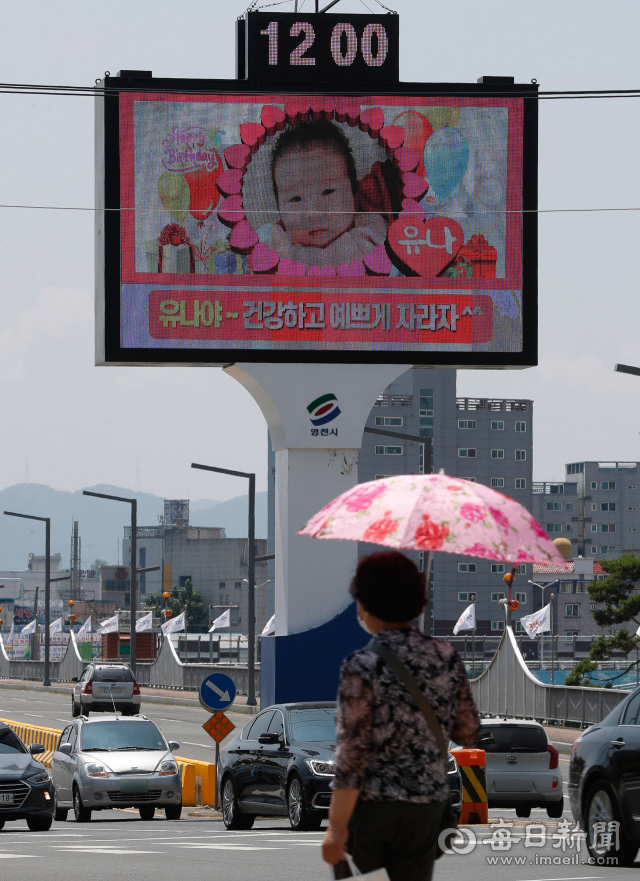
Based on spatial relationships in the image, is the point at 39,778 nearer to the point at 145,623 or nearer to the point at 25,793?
the point at 25,793

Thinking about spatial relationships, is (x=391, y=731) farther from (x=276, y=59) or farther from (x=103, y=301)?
(x=276, y=59)

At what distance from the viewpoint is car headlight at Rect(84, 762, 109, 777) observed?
2297cm

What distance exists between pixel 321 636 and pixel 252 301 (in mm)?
5828

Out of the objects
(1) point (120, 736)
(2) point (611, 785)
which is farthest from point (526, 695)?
(2) point (611, 785)

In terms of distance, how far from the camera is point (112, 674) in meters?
53.8

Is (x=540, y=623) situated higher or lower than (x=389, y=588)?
lower

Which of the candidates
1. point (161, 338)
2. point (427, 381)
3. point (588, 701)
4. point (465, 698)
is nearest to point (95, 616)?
point (427, 381)

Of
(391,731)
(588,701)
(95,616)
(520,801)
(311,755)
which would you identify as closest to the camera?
(391,731)

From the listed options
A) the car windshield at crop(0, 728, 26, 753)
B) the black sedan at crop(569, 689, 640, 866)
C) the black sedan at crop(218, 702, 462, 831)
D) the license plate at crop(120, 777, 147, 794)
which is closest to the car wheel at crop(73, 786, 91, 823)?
the license plate at crop(120, 777, 147, 794)

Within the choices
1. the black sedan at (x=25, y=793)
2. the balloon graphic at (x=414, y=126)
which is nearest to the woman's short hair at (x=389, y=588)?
the black sedan at (x=25, y=793)

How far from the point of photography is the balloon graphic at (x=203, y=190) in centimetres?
2658

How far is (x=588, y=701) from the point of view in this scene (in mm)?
40812

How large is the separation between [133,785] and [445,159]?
12.0m

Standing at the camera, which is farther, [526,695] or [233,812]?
[526,695]
